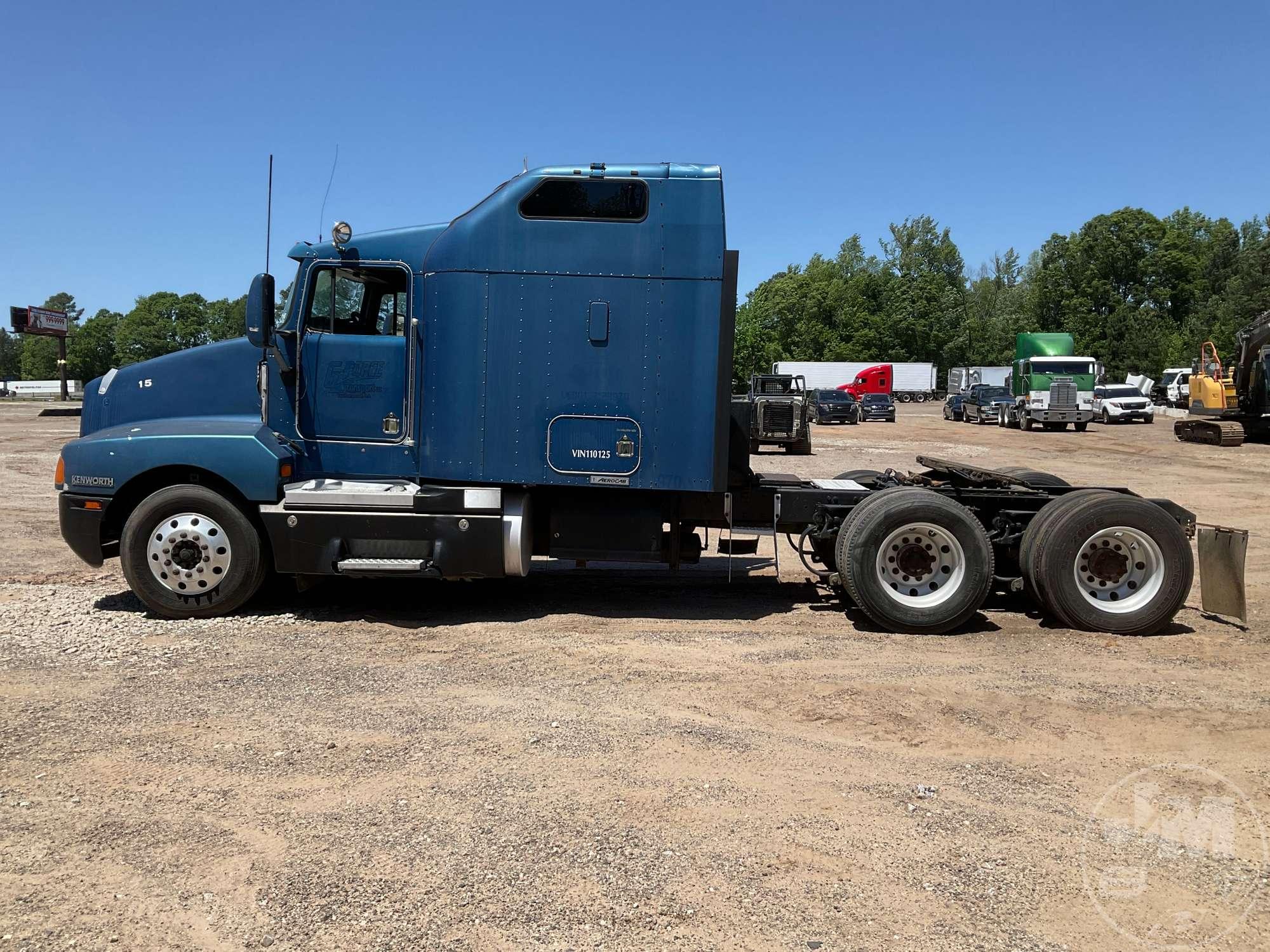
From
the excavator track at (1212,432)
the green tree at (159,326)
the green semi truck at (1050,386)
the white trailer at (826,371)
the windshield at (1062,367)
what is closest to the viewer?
the excavator track at (1212,432)

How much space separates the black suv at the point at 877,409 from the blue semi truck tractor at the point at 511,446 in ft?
124

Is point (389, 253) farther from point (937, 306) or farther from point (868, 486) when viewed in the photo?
point (937, 306)

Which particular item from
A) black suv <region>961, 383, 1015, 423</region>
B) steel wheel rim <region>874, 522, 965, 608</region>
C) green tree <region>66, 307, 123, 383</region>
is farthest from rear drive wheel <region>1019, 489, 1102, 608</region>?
green tree <region>66, 307, 123, 383</region>

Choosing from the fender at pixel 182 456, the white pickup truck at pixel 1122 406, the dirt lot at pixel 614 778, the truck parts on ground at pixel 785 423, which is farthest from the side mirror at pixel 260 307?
the white pickup truck at pixel 1122 406

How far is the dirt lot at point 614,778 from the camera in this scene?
3.42 metres

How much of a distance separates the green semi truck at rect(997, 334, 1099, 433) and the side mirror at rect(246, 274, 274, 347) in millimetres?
35722

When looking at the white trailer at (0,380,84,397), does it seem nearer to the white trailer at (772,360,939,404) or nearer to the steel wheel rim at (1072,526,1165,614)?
the white trailer at (772,360,939,404)

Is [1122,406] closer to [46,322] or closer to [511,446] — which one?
[511,446]

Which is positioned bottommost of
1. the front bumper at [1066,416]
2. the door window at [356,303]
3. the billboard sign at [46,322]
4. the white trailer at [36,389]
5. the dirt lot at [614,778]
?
the dirt lot at [614,778]

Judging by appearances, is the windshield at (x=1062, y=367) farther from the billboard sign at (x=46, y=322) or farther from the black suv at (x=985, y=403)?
the billboard sign at (x=46, y=322)

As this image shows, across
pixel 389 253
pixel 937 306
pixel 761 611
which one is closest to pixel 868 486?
pixel 761 611

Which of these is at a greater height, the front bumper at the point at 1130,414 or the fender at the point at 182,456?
the front bumper at the point at 1130,414

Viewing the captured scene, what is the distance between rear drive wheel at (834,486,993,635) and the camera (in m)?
7.22

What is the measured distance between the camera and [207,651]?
6.69 metres
